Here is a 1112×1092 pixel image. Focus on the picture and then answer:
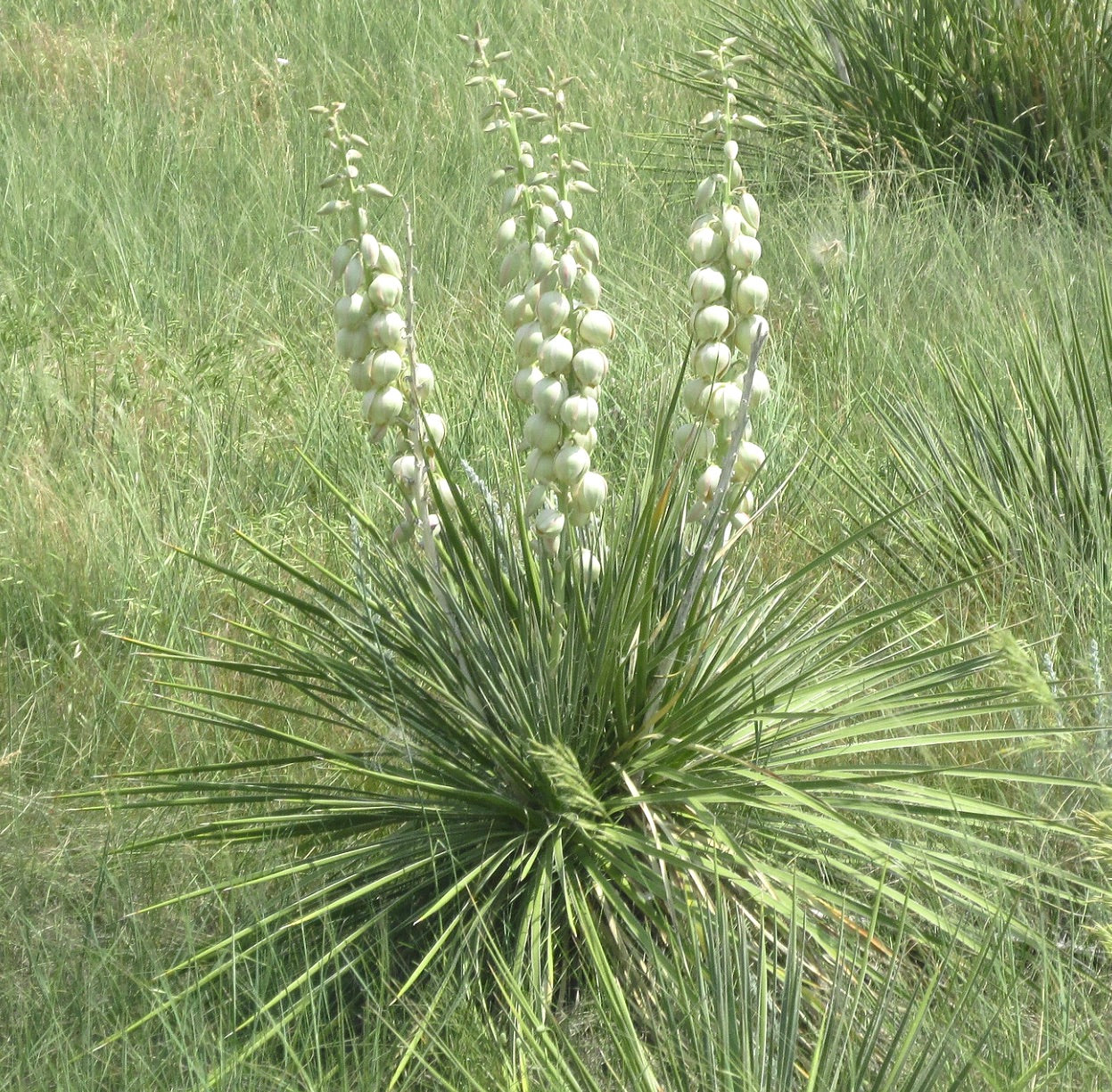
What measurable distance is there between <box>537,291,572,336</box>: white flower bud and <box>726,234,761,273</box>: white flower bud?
227mm

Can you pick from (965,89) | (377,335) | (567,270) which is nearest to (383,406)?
(377,335)

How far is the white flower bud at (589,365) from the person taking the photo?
1661mm

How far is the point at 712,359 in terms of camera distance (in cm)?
175

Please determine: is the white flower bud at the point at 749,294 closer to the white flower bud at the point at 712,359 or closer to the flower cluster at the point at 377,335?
the white flower bud at the point at 712,359

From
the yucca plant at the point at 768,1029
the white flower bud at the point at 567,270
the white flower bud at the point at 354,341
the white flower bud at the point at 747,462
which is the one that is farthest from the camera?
the white flower bud at the point at 747,462

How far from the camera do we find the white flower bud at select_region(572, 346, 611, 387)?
5.45 ft

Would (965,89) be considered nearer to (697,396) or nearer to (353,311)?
(697,396)

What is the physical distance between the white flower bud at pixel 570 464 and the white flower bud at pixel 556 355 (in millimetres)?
101

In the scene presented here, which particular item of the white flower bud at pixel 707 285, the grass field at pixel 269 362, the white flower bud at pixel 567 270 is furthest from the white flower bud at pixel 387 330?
the grass field at pixel 269 362

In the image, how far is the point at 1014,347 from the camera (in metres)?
2.91

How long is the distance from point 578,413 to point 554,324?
12cm

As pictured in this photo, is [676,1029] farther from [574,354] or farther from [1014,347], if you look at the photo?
[1014,347]

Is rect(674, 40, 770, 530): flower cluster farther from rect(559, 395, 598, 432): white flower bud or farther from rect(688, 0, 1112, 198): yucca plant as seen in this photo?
rect(688, 0, 1112, 198): yucca plant

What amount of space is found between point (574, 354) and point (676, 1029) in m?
0.81
